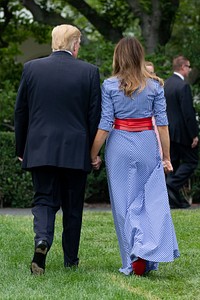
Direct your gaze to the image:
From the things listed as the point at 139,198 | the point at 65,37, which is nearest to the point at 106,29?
the point at 65,37

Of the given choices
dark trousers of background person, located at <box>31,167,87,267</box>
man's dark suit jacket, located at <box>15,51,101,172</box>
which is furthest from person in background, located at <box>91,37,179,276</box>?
dark trousers of background person, located at <box>31,167,87,267</box>

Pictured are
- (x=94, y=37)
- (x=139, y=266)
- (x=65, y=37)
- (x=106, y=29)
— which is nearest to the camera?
(x=139, y=266)

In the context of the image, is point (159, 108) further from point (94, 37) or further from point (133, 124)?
point (94, 37)

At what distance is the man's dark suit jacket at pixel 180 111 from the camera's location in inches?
500

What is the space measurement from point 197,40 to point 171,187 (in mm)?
3187

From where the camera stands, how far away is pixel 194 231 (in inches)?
393

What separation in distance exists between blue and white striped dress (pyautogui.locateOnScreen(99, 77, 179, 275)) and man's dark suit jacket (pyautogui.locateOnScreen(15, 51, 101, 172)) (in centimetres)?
15

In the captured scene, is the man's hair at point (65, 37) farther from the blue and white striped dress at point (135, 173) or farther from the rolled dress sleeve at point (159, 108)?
the rolled dress sleeve at point (159, 108)

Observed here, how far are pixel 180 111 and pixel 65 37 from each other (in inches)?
229

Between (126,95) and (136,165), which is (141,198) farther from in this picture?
(126,95)

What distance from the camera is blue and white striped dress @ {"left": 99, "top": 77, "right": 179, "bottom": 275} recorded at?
23.4ft

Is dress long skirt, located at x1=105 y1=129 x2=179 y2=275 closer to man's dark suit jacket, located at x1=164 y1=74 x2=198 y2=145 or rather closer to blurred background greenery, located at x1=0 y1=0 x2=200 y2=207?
man's dark suit jacket, located at x1=164 y1=74 x2=198 y2=145

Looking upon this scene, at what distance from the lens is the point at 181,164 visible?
1309 centimetres

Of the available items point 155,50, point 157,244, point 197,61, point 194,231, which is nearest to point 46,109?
point 157,244
